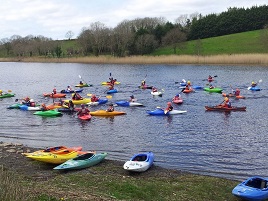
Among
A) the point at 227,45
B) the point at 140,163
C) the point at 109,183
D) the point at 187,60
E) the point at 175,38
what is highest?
the point at 175,38

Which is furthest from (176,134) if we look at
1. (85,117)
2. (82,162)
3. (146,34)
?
(146,34)

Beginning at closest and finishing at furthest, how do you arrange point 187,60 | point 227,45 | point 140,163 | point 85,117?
point 140,163 < point 85,117 < point 187,60 < point 227,45

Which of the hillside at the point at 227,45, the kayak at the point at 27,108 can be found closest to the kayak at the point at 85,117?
the kayak at the point at 27,108

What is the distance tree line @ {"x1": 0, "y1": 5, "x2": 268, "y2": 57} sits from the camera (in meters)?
89.9

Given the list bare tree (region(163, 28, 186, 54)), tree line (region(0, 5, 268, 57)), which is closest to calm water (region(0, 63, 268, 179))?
tree line (region(0, 5, 268, 57))

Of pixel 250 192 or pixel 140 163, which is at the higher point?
pixel 140 163

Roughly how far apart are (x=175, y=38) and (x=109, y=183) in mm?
84916

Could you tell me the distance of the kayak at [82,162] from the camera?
14.5 m

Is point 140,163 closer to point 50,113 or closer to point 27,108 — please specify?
point 50,113

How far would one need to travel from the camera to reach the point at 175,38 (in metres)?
93.6

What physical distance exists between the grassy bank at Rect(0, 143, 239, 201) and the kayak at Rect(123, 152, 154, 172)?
0.24 meters

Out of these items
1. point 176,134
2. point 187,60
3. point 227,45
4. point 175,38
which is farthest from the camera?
point 175,38

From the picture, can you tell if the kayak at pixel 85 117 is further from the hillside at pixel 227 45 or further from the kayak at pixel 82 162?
the hillside at pixel 227 45

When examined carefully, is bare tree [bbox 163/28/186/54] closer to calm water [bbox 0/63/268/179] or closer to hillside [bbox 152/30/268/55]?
hillside [bbox 152/30/268/55]
